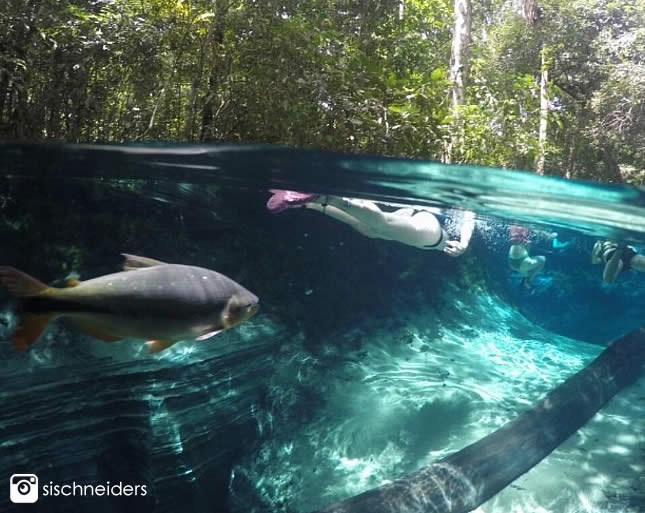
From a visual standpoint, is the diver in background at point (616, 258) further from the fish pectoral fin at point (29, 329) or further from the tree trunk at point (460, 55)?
the fish pectoral fin at point (29, 329)

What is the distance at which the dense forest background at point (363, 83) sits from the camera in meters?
8.69

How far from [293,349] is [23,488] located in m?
4.05

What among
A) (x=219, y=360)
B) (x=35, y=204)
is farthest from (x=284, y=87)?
(x=35, y=204)

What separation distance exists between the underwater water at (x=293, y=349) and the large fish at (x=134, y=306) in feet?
10.9

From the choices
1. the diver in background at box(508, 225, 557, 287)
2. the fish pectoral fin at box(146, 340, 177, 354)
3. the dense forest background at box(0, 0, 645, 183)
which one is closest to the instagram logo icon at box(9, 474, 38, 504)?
the fish pectoral fin at box(146, 340, 177, 354)

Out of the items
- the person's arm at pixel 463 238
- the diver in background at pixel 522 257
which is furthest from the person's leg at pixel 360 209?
the diver in background at pixel 522 257

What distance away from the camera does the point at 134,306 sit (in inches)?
142

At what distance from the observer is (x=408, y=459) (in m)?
7.22

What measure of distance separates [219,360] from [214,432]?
3.58ft

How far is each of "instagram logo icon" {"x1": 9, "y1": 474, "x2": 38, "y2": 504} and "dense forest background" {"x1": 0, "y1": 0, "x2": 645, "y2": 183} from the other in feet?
17.1

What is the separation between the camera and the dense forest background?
8688 mm

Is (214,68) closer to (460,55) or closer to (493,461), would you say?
(460,55)

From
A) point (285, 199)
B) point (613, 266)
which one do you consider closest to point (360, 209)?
point (285, 199)

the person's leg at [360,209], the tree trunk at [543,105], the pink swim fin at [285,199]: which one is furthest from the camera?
the pink swim fin at [285,199]
